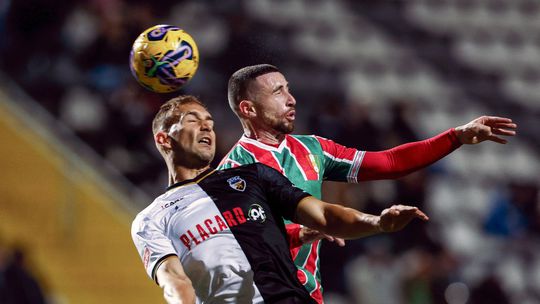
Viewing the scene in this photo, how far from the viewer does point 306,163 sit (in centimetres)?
609

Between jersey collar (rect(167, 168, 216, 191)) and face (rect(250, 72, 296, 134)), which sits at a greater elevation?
face (rect(250, 72, 296, 134))

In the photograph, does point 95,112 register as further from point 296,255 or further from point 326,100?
point 296,255

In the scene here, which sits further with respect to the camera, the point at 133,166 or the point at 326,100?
the point at 326,100

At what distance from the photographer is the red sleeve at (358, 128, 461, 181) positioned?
597 centimetres

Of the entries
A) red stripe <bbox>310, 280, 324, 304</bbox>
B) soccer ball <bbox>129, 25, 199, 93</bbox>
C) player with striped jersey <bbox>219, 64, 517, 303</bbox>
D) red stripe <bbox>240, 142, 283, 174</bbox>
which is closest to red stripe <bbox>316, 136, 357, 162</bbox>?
player with striped jersey <bbox>219, 64, 517, 303</bbox>

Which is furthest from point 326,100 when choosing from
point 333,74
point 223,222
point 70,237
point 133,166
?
point 223,222

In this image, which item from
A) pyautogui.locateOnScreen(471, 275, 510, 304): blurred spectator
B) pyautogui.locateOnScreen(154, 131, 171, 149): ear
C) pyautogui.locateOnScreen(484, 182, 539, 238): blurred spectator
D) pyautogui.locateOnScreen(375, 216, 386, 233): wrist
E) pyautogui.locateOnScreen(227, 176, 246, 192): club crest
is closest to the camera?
pyautogui.locateOnScreen(375, 216, 386, 233): wrist

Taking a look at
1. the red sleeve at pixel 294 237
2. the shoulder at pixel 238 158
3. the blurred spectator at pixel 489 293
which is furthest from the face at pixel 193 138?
the blurred spectator at pixel 489 293

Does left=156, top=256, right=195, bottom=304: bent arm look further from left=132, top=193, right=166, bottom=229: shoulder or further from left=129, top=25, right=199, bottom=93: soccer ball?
left=129, top=25, right=199, bottom=93: soccer ball

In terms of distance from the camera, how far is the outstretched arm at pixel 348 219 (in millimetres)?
4234

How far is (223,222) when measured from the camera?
4.99 metres

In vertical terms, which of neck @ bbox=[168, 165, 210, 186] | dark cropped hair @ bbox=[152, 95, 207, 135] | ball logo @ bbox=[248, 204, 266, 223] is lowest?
ball logo @ bbox=[248, 204, 266, 223]

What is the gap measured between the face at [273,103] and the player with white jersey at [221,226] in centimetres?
86

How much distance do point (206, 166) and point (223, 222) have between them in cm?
45
